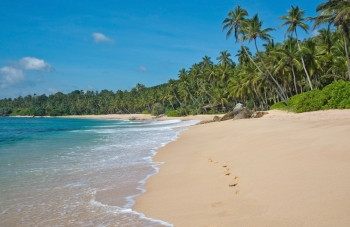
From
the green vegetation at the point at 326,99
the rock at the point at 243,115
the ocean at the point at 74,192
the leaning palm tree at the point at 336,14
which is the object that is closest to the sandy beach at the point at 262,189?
the ocean at the point at 74,192

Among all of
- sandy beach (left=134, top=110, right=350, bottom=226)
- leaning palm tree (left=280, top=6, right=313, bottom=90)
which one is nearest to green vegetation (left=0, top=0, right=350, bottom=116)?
leaning palm tree (left=280, top=6, right=313, bottom=90)

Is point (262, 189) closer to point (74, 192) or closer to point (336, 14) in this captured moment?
point (74, 192)

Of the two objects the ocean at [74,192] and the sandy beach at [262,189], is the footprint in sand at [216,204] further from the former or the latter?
the ocean at [74,192]

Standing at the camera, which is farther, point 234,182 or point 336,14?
point 336,14

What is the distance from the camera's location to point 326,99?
2834 cm

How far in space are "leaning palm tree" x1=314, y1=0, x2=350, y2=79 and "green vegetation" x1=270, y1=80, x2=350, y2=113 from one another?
4.67 metres

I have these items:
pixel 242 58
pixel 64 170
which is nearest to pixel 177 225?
pixel 64 170

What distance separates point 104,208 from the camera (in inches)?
241

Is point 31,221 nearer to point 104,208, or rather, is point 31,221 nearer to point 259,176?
point 104,208

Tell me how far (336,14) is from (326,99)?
8052 mm

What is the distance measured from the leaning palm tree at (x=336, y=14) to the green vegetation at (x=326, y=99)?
15.3 ft

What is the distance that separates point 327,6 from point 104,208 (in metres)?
25.1

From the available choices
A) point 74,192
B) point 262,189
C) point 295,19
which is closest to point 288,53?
point 295,19

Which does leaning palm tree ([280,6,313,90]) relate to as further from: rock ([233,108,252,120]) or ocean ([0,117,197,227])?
ocean ([0,117,197,227])
